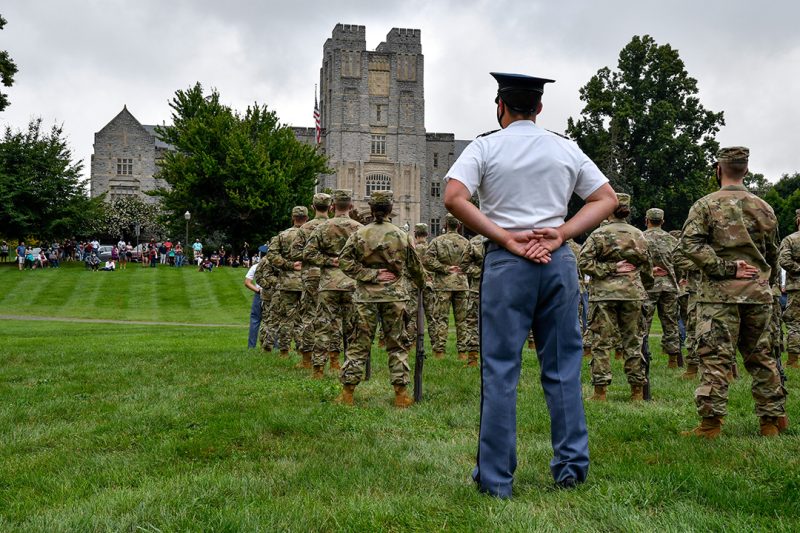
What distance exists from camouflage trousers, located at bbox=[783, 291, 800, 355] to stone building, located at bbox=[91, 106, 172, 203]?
271ft

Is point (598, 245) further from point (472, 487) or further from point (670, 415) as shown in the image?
point (472, 487)

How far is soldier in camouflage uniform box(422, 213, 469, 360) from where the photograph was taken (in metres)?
13.0

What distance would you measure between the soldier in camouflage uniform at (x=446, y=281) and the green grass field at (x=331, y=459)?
2.83 meters

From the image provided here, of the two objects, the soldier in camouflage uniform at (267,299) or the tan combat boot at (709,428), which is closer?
the tan combat boot at (709,428)

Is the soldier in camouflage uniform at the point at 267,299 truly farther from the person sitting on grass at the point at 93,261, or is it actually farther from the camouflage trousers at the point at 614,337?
the person sitting on grass at the point at 93,261

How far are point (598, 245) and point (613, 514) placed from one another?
5.44 meters

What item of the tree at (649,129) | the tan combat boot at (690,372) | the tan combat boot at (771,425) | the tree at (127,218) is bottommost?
the tan combat boot at (690,372)

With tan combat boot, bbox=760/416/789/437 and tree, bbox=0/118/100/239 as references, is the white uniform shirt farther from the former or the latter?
tree, bbox=0/118/100/239

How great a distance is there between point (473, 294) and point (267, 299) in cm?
366

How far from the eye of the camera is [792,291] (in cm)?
1188

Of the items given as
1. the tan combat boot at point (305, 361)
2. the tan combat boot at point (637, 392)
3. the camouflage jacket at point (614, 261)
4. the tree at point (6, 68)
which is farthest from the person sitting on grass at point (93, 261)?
the tan combat boot at point (637, 392)

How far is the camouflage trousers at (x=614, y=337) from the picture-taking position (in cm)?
830

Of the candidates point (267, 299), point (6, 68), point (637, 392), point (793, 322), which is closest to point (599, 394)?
point (637, 392)

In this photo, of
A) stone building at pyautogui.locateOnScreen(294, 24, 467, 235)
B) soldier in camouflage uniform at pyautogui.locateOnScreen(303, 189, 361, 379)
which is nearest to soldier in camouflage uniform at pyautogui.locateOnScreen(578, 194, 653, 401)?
soldier in camouflage uniform at pyautogui.locateOnScreen(303, 189, 361, 379)
